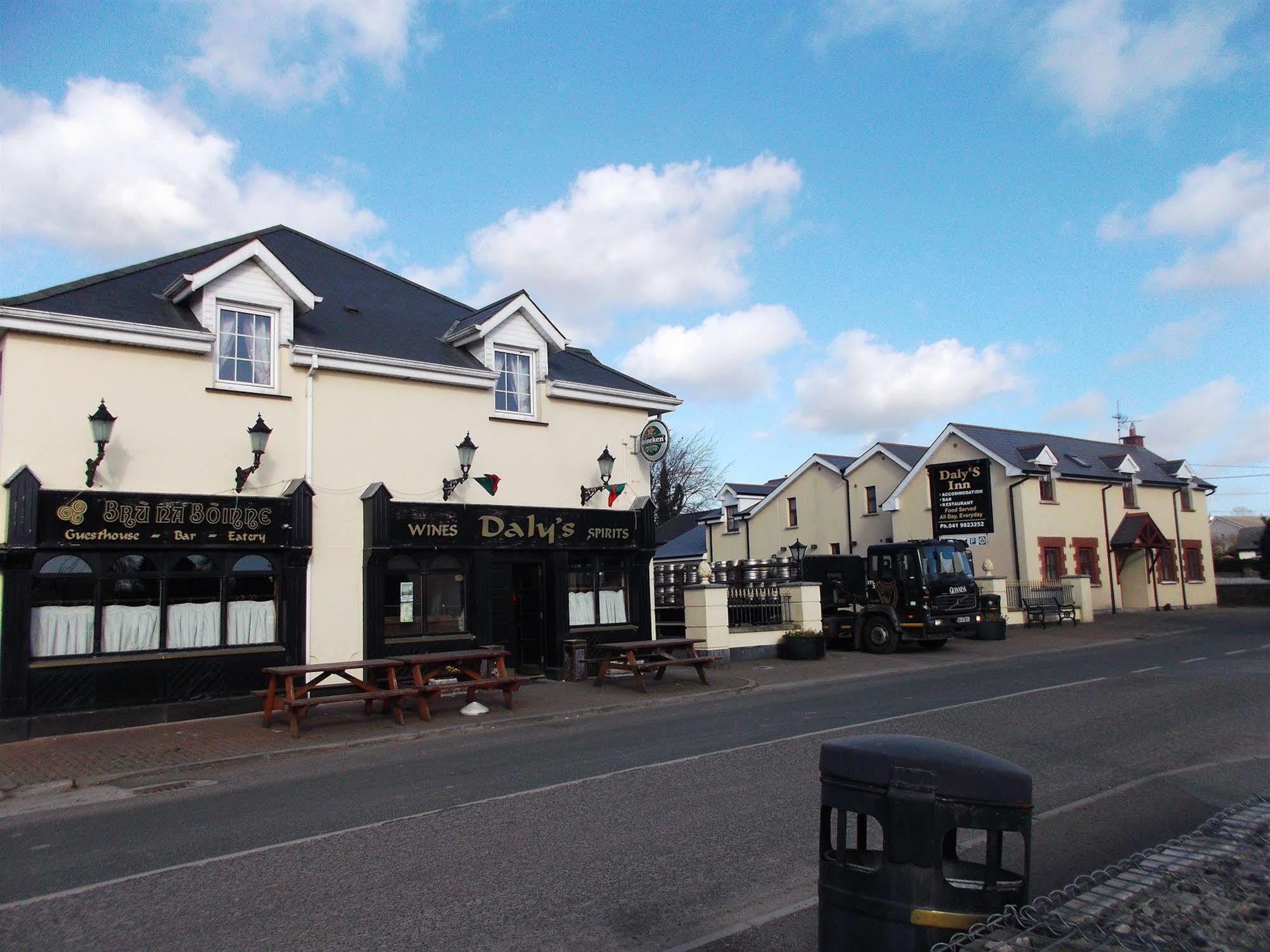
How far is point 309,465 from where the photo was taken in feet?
49.7

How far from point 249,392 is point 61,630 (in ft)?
14.4

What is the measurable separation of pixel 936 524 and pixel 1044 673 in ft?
48.5

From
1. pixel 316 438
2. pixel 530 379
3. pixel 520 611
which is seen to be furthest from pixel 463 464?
pixel 520 611

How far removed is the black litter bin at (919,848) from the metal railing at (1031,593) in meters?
28.7

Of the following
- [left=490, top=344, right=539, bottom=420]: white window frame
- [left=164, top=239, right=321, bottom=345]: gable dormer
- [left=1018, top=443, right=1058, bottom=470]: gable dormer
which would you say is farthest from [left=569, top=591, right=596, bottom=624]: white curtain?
[left=1018, top=443, right=1058, bottom=470]: gable dormer

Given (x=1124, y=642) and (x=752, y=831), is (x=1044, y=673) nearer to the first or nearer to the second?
(x=1124, y=642)

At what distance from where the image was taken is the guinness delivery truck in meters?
22.2

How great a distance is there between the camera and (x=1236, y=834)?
182 inches

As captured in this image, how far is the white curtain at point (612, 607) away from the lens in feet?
61.4

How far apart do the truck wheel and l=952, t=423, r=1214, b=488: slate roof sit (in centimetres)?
1331

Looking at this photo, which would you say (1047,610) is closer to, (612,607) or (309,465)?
(612,607)

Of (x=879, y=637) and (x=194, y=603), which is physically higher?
(x=194, y=603)

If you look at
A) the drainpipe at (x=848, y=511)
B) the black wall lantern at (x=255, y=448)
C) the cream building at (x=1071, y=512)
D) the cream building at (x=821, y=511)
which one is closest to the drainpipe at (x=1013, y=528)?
the cream building at (x=1071, y=512)

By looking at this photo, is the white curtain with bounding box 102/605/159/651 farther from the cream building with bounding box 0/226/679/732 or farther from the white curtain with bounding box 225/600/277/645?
the white curtain with bounding box 225/600/277/645
